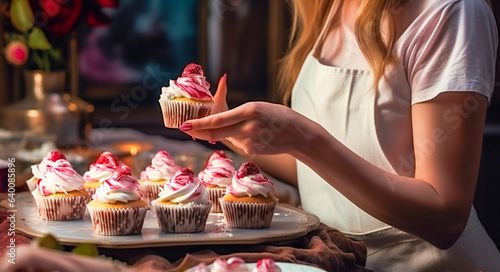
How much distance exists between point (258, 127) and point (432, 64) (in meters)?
0.47

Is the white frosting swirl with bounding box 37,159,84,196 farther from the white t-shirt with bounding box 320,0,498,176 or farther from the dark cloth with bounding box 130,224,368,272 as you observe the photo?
the white t-shirt with bounding box 320,0,498,176

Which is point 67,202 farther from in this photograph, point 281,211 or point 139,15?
point 139,15

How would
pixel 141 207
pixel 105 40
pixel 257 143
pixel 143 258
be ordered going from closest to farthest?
pixel 143 258, pixel 257 143, pixel 141 207, pixel 105 40

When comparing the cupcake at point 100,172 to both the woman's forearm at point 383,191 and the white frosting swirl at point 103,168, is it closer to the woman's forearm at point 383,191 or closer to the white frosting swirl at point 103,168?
the white frosting swirl at point 103,168

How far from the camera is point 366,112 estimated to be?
6.40ft

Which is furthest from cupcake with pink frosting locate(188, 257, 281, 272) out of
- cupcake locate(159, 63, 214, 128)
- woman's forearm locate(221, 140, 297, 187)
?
woman's forearm locate(221, 140, 297, 187)

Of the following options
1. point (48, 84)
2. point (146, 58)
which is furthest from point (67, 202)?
point (146, 58)

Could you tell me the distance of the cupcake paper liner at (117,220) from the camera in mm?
1650

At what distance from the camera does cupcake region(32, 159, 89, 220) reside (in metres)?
1.80

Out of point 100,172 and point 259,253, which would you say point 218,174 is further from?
point 259,253

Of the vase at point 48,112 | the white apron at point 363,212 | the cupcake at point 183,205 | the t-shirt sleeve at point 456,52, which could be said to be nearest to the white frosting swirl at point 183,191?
the cupcake at point 183,205

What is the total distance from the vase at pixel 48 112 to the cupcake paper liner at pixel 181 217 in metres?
1.34

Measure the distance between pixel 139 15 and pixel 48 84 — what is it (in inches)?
89.8

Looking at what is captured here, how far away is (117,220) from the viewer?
166 cm
